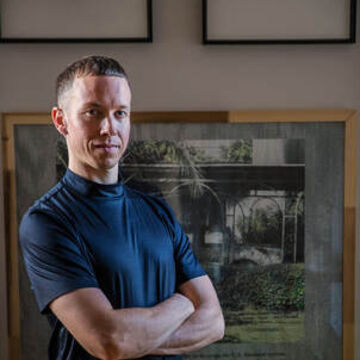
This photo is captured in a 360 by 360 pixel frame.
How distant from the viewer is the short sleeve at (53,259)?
2.62 feet

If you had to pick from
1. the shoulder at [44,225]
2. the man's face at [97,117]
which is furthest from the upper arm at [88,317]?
the man's face at [97,117]

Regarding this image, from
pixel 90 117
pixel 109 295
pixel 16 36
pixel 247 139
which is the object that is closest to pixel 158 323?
pixel 109 295

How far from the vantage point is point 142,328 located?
0.82 meters

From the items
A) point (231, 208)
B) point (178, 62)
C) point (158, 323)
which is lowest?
point (158, 323)

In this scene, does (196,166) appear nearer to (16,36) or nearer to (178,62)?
(178,62)

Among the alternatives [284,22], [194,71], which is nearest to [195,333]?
[194,71]

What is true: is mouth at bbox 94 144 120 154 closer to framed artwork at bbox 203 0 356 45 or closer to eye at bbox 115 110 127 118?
eye at bbox 115 110 127 118

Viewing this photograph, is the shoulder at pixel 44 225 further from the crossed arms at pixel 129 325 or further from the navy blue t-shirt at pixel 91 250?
the crossed arms at pixel 129 325

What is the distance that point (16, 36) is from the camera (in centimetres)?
144

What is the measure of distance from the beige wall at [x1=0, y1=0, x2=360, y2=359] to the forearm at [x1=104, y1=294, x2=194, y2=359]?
2.52 feet

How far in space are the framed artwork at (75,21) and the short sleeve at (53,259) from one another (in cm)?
78

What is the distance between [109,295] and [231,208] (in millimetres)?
726

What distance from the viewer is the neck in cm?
88

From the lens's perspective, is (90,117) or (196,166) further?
(196,166)
